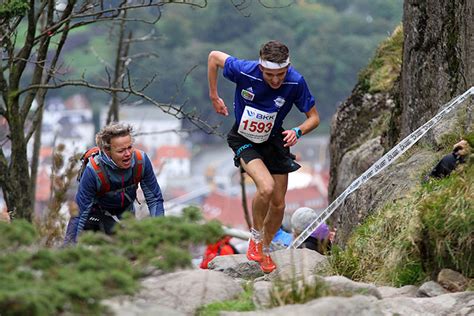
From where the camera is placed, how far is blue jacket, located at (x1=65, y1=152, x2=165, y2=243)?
37.0 feet

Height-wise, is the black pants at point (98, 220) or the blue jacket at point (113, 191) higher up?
the blue jacket at point (113, 191)

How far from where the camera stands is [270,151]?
469 inches

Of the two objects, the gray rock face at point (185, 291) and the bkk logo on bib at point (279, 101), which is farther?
the bkk logo on bib at point (279, 101)

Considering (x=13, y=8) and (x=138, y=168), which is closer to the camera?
(x=138, y=168)

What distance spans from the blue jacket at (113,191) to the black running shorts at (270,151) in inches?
34.4

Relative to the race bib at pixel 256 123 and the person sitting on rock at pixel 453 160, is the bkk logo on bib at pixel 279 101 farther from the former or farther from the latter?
the person sitting on rock at pixel 453 160

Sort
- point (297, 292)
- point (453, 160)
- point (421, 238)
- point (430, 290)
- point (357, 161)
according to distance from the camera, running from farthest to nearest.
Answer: point (357, 161) < point (453, 160) < point (421, 238) < point (430, 290) < point (297, 292)

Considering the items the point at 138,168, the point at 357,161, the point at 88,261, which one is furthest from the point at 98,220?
the point at 357,161

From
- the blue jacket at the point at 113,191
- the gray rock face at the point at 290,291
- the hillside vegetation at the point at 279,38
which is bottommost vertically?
the gray rock face at the point at 290,291

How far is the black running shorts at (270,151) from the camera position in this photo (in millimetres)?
11891

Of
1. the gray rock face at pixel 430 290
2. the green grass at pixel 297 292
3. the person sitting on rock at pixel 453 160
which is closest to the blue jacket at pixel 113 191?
the person sitting on rock at pixel 453 160

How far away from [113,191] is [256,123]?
4.46 ft

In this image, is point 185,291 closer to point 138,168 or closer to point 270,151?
point 138,168

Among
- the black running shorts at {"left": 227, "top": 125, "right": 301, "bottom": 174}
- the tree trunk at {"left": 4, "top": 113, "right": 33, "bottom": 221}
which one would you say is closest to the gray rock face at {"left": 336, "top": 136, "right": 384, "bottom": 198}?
the tree trunk at {"left": 4, "top": 113, "right": 33, "bottom": 221}
